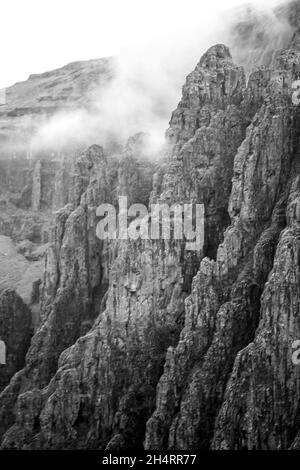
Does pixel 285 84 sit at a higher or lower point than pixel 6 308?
higher

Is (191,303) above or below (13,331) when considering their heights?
above

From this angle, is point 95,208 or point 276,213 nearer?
point 276,213

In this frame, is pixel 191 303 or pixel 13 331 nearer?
pixel 191 303

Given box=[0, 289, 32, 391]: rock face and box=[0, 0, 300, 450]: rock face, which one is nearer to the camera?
box=[0, 0, 300, 450]: rock face

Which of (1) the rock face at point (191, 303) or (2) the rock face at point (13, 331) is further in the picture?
(2) the rock face at point (13, 331)
